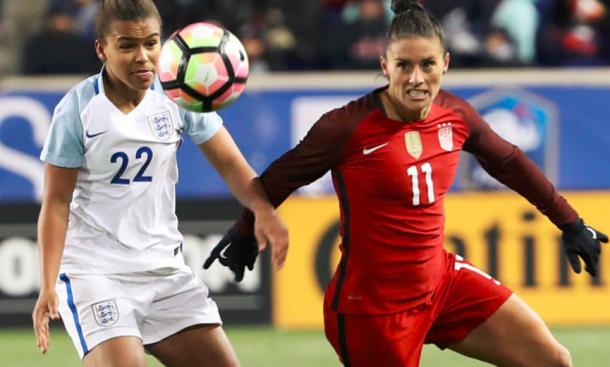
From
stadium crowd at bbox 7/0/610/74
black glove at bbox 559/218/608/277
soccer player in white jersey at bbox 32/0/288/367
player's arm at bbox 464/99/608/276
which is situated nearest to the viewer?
soccer player in white jersey at bbox 32/0/288/367

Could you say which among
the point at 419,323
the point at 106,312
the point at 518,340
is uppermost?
the point at 106,312

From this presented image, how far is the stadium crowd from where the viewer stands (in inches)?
528

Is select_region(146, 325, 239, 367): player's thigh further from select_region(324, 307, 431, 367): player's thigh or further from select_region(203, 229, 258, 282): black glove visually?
select_region(324, 307, 431, 367): player's thigh

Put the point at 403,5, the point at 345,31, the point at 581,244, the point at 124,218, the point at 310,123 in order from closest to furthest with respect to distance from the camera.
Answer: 1. the point at 124,218
2. the point at 403,5
3. the point at 581,244
4. the point at 310,123
5. the point at 345,31

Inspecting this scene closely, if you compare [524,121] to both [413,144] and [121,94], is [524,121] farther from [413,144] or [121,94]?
[121,94]

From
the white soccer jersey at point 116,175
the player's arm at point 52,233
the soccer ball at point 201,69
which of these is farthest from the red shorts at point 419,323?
the player's arm at point 52,233

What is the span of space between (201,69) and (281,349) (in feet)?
15.1

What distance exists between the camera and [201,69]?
5789 millimetres

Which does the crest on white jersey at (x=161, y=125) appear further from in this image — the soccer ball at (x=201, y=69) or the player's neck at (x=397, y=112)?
the player's neck at (x=397, y=112)

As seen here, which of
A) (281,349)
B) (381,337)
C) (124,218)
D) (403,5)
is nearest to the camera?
(124,218)

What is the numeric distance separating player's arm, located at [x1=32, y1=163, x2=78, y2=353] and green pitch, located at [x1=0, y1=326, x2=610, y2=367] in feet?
12.5

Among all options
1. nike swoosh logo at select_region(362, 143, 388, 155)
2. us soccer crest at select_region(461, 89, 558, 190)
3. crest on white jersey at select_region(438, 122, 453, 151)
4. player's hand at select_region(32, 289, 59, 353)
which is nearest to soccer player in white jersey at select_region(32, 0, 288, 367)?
player's hand at select_region(32, 289, 59, 353)

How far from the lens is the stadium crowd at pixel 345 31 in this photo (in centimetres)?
1341

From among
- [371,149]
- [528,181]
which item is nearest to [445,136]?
[371,149]
